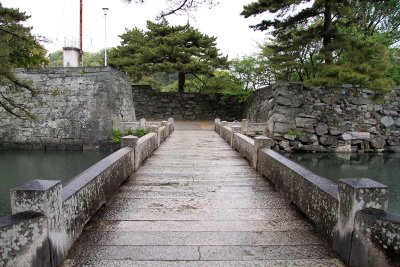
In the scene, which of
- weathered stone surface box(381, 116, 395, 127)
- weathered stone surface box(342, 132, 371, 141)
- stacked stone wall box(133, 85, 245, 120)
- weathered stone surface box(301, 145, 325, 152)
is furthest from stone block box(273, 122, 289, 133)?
stacked stone wall box(133, 85, 245, 120)

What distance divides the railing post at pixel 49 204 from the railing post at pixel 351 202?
6.60 ft

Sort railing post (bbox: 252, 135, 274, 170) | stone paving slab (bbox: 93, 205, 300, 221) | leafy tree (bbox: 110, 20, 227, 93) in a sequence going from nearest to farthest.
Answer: stone paving slab (bbox: 93, 205, 300, 221) → railing post (bbox: 252, 135, 274, 170) → leafy tree (bbox: 110, 20, 227, 93)

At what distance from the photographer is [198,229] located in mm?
2756

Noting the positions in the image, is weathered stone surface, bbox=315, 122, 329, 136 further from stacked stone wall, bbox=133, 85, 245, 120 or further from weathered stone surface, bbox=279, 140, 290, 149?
stacked stone wall, bbox=133, 85, 245, 120

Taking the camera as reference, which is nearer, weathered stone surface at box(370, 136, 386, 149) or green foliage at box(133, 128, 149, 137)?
green foliage at box(133, 128, 149, 137)

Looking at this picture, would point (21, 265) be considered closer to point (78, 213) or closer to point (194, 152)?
point (78, 213)

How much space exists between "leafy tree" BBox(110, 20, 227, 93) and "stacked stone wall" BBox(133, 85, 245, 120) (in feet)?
6.82

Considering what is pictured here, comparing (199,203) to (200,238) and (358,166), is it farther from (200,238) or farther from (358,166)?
(358,166)

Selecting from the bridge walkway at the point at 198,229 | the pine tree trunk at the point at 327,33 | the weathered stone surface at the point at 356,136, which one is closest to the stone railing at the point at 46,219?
the bridge walkway at the point at 198,229

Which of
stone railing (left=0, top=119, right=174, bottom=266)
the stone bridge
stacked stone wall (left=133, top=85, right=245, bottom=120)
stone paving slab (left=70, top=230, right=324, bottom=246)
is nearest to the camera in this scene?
stone railing (left=0, top=119, right=174, bottom=266)

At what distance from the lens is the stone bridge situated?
1.92m

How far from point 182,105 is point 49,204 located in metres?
17.4

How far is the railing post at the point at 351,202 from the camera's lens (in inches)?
80.5

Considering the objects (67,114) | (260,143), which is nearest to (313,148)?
(260,143)
